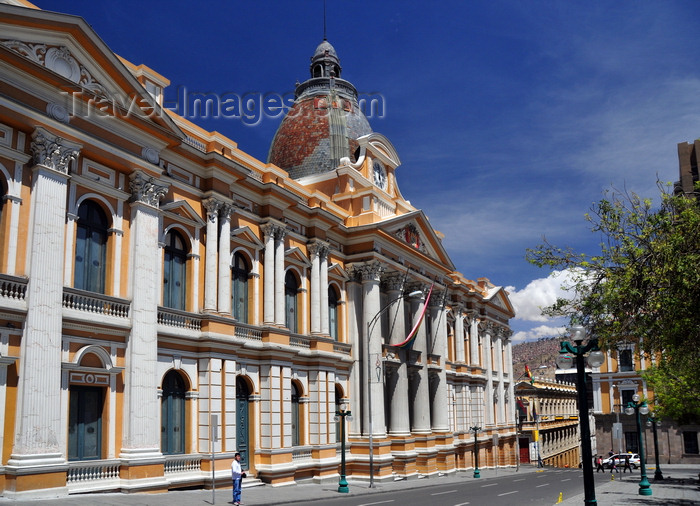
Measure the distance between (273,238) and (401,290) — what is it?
11.1 meters

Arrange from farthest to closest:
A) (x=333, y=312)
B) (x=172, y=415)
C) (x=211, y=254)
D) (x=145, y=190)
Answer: (x=333, y=312) < (x=211, y=254) < (x=172, y=415) < (x=145, y=190)

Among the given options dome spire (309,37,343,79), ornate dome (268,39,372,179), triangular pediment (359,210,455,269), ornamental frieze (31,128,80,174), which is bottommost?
ornamental frieze (31,128,80,174)

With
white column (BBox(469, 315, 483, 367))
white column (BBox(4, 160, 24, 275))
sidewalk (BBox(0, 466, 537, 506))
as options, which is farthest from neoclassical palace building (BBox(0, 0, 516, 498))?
white column (BBox(469, 315, 483, 367))

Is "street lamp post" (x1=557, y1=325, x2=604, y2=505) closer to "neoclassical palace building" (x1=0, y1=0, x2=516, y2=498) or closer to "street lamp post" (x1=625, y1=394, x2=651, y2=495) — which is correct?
"neoclassical palace building" (x1=0, y1=0, x2=516, y2=498)

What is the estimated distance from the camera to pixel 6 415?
58.7 ft

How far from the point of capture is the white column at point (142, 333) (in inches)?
837

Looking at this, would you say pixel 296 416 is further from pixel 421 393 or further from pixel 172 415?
pixel 421 393

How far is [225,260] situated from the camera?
26828mm

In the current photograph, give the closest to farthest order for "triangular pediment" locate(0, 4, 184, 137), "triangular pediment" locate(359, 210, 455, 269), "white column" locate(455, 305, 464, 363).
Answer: "triangular pediment" locate(0, 4, 184, 137) → "triangular pediment" locate(359, 210, 455, 269) → "white column" locate(455, 305, 464, 363)

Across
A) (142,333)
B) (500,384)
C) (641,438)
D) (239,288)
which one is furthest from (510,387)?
(142,333)

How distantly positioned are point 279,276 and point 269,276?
60 cm

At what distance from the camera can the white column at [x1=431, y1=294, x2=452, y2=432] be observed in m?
43.0

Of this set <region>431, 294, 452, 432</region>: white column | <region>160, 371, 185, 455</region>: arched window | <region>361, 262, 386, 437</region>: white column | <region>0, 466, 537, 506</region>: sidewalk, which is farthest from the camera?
<region>431, 294, 452, 432</region>: white column

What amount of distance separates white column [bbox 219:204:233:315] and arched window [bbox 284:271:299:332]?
Answer: 492 cm
